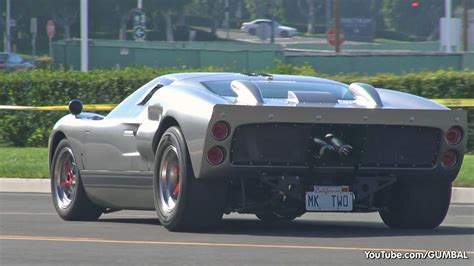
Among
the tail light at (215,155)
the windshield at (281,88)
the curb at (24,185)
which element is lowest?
the curb at (24,185)

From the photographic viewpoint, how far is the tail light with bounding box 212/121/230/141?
870 centimetres

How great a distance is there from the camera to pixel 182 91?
9.41m

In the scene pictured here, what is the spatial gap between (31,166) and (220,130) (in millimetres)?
8526

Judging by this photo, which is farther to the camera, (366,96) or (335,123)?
(366,96)

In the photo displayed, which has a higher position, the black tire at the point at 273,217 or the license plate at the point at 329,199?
the license plate at the point at 329,199

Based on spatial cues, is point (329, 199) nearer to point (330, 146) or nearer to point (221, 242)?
point (330, 146)

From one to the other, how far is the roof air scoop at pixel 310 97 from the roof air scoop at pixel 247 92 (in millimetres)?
271

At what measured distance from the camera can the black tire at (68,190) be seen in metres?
10.6

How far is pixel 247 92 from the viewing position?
9.09m

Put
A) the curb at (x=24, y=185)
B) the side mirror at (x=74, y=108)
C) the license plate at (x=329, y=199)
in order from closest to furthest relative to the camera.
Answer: the license plate at (x=329, y=199) < the side mirror at (x=74, y=108) < the curb at (x=24, y=185)

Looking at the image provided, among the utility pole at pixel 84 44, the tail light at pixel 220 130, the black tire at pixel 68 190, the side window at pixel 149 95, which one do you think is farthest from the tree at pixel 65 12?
the tail light at pixel 220 130

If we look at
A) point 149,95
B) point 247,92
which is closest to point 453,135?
point 247,92

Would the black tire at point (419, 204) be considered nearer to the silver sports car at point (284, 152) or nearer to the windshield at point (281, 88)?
the silver sports car at point (284, 152)

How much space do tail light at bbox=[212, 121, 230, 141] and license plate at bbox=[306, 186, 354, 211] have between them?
2.68 feet
